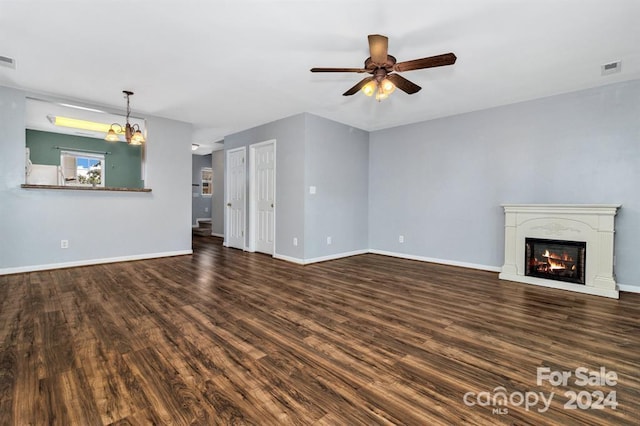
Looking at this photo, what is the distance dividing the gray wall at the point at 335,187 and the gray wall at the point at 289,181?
4.6 inches

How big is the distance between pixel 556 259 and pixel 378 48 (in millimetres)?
3556

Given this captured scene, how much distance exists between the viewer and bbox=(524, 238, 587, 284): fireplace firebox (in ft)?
11.6

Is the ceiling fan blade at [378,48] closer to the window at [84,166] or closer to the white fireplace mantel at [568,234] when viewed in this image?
the white fireplace mantel at [568,234]

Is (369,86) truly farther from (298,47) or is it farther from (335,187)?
(335,187)

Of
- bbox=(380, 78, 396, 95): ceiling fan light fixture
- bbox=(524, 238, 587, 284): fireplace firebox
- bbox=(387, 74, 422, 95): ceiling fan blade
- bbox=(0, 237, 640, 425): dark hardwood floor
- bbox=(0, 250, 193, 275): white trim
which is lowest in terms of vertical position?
bbox=(0, 237, 640, 425): dark hardwood floor

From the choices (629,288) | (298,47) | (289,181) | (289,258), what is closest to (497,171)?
(629,288)

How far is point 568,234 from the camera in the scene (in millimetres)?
3633

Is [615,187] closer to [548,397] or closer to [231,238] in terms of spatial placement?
[548,397]

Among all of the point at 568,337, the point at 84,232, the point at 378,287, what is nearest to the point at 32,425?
the point at 378,287

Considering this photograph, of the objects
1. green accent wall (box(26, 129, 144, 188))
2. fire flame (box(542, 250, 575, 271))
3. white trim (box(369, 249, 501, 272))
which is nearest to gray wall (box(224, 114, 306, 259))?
white trim (box(369, 249, 501, 272))

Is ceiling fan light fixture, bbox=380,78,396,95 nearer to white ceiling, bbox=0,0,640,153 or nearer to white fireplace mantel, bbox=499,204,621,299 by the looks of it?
white ceiling, bbox=0,0,640,153

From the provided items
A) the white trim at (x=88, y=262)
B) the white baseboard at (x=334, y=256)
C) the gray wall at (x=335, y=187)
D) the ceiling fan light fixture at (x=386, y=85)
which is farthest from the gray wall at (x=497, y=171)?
the white trim at (x=88, y=262)

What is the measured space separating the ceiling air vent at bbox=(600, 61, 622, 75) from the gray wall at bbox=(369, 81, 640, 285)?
19.2 inches

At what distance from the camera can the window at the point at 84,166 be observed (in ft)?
21.2
